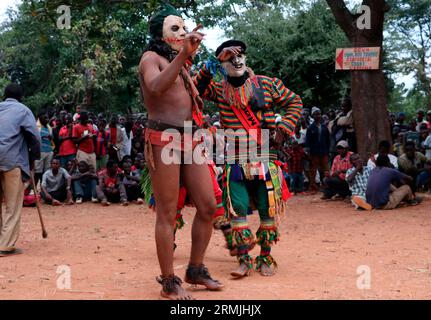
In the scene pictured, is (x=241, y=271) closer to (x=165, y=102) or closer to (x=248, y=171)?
(x=248, y=171)

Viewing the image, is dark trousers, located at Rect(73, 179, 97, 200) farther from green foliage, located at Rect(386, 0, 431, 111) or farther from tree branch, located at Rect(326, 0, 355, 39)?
green foliage, located at Rect(386, 0, 431, 111)

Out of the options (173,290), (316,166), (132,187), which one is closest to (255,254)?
(173,290)

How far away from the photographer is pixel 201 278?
4.82 metres

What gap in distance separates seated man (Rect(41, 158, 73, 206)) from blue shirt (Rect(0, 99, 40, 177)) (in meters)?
4.82

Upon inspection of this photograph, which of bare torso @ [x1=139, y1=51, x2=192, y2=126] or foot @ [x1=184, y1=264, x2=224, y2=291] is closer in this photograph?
bare torso @ [x1=139, y1=51, x2=192, y2=126]

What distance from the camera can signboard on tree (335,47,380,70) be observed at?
10.8m

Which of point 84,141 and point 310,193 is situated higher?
point 84,141

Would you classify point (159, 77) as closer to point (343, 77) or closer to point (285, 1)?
point (343, 77)

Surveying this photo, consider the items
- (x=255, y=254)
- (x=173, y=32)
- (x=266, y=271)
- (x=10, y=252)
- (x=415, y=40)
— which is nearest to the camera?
(x=173, y=32)

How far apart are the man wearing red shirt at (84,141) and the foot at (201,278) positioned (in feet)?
25.7

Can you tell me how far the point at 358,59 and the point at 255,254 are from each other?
5371 millimetres

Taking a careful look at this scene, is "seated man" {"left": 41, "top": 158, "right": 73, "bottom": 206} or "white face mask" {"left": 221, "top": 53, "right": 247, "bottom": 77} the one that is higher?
"white face mask" {"left": 221, "top": 53, "right": 247, "bottom": 77}

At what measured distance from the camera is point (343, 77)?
17.7 m

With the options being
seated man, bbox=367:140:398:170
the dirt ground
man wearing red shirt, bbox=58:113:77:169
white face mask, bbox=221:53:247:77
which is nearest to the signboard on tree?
seated man, bbox=367:140:398:170
